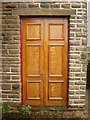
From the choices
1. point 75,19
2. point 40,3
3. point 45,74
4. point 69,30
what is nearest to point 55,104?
point 45,74

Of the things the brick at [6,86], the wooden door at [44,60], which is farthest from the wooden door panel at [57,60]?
the brick at [6,86]

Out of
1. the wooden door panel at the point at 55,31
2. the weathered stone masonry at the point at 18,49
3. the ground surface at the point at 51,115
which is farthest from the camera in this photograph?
the wooden door panel at the point at 55,31

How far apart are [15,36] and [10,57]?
65 cm

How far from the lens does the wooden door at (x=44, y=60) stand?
179 inches

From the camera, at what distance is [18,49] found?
448cm

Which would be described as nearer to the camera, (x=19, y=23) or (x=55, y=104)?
(x=19, y=23)

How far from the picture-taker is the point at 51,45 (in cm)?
458

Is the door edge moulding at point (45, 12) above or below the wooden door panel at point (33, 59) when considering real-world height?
above

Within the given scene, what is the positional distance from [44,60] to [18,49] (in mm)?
859

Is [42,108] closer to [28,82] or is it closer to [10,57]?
[28,82]

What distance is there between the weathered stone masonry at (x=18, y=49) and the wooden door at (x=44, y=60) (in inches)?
8.0

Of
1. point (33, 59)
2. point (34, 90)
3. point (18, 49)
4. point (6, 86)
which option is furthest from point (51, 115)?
point (18, 49)

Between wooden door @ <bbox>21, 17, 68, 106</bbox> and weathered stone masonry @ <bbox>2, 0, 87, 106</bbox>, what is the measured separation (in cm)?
20

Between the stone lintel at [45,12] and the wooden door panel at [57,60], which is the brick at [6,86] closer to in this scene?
the wooden door panel at [57,60]
